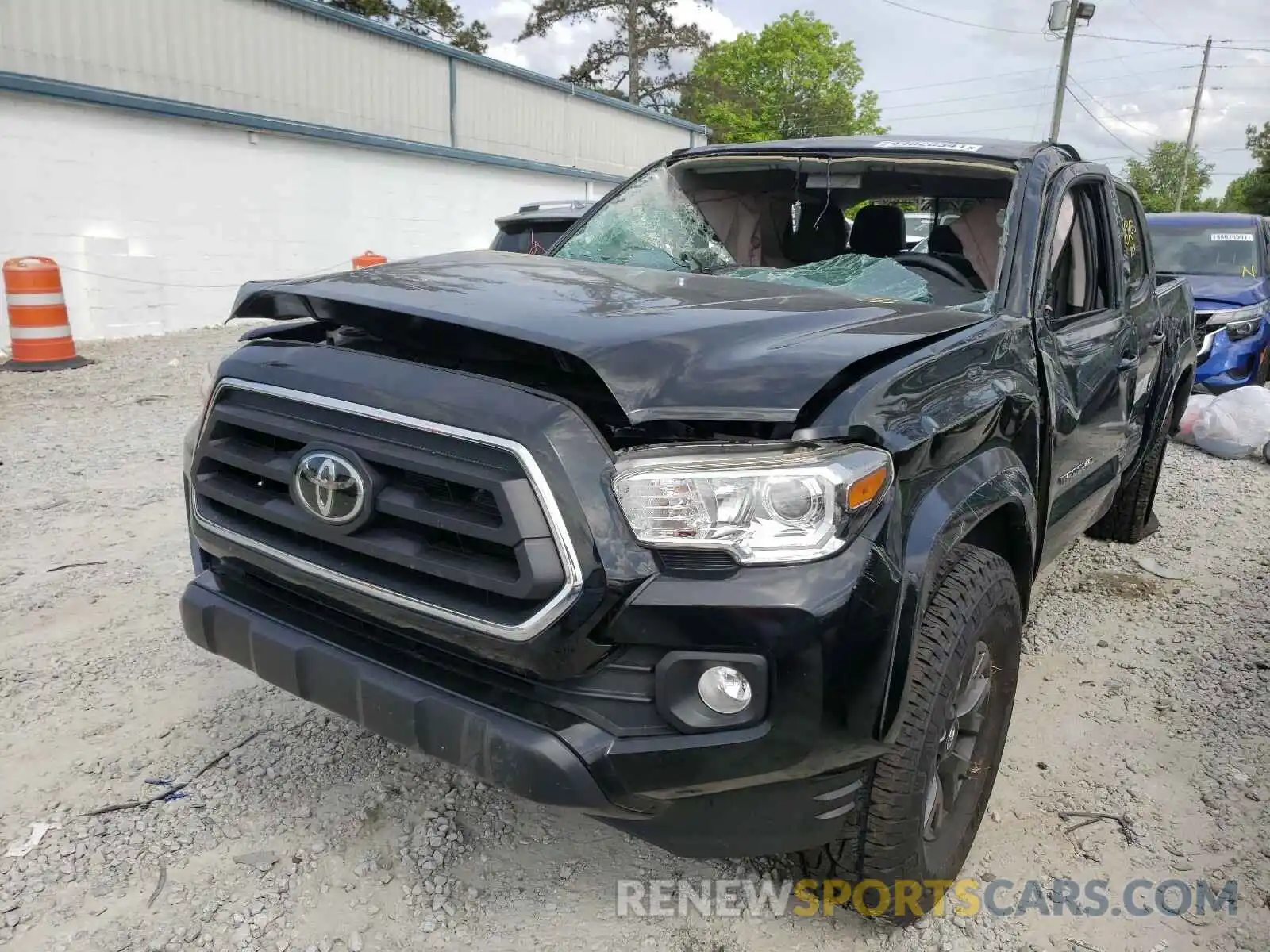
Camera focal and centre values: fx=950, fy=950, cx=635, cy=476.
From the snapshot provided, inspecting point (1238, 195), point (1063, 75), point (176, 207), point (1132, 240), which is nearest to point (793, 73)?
point (1063, 75)

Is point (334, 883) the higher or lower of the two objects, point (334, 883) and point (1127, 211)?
the lower

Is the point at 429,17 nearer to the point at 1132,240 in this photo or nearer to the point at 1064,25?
the point at 1064,25

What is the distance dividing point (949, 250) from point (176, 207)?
33.8 feet

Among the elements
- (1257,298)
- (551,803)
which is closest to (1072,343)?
(551,803)

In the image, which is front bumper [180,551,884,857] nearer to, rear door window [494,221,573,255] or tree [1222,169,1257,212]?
rear door window [494,221,573,255]

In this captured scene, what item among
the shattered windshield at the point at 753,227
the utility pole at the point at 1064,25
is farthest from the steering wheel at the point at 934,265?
the utility pole at the point at 1064,25

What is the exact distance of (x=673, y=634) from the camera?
5.54 feet

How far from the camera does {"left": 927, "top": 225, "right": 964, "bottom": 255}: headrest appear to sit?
349cm

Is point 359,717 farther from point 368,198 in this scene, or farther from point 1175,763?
point 368,198

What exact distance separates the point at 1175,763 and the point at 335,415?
2726 millimetres

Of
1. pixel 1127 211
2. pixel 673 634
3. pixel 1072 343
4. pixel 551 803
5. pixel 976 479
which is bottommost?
pixel 551 803

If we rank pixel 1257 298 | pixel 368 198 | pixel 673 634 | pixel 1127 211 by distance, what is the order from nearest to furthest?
pixel 673 634, pixel 1127 211, pixel 1257 298, pixel 368 198

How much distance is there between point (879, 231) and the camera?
12.1 feet

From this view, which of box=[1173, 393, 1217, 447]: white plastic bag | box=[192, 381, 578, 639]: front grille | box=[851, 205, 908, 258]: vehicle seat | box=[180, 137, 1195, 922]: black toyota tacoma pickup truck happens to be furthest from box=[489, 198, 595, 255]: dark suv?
box=[192, 381, 578, 639]: front grille
